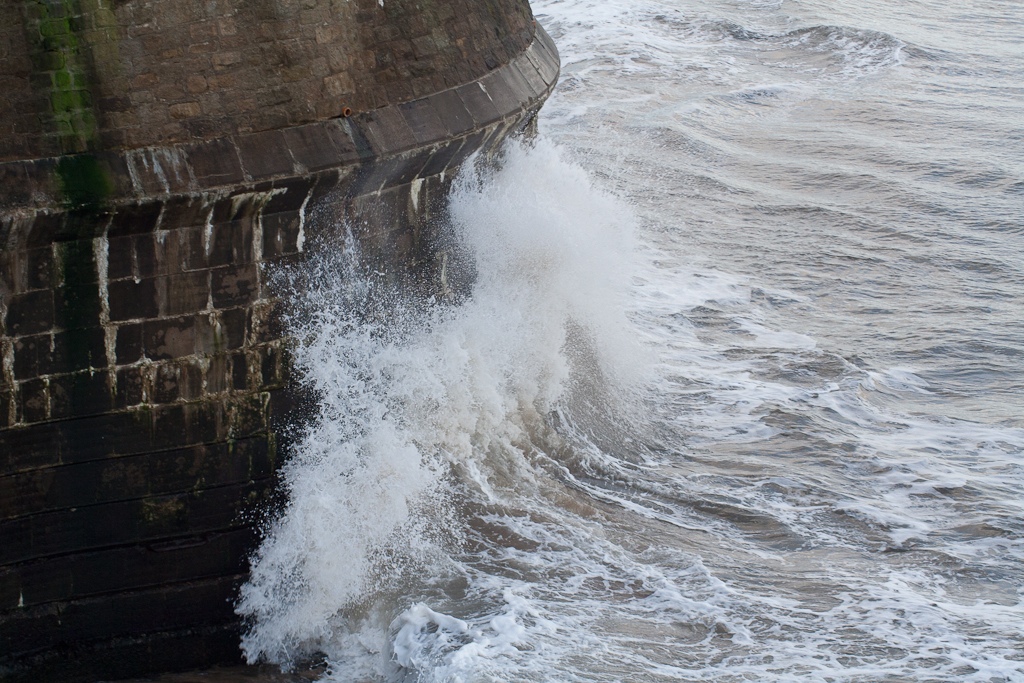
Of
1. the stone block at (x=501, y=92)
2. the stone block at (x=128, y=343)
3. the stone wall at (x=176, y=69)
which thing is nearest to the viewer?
the stone wall at (x=176, y=69)

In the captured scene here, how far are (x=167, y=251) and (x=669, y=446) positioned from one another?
363 cm

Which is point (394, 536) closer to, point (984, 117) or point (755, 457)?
point (755, 457)

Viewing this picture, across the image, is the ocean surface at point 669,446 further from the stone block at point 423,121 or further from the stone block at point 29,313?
the stone block at point 29,313

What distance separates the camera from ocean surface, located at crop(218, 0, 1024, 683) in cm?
552

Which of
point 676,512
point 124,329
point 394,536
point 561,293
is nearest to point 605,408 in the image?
point 561,293

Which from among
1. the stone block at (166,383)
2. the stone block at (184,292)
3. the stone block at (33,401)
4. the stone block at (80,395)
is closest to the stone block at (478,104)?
the stone block at (184,292)

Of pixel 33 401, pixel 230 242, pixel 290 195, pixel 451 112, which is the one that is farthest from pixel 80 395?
pixel 451 112

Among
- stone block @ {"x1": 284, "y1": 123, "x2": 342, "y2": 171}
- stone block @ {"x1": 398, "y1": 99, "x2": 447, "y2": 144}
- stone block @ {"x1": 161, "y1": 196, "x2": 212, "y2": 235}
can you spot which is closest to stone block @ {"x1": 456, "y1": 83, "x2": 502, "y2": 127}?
stone block @ {"x1": 398, "y1": 99, "x2": 447, "y2": 144}

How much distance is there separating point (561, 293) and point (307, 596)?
125 inches

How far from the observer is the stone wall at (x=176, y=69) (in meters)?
5.02

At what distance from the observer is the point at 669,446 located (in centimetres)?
753

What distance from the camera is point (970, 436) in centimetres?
739

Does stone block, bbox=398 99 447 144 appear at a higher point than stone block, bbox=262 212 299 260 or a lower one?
higher

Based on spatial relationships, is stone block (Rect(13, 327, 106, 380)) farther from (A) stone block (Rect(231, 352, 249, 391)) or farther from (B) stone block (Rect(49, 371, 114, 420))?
(A) stone block (Rect(231, 352, 249, 391))
